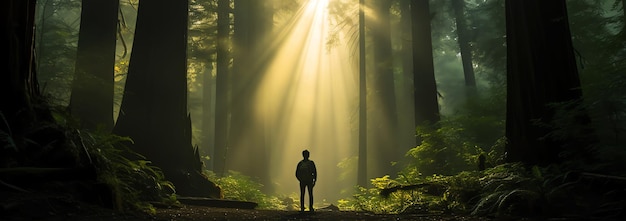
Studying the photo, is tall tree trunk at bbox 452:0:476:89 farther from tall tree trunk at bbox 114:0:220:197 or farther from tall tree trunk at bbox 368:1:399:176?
tall tree trunk at bbox 114:0:220:197

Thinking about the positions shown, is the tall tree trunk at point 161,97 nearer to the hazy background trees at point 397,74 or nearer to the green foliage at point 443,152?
the hazy background trees at point 397,74

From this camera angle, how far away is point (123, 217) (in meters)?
5.12

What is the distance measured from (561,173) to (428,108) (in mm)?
9773

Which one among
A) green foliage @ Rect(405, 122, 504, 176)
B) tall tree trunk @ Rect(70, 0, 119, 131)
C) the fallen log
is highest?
tall tree trunk @ Rect(70, 0, 119, 131)

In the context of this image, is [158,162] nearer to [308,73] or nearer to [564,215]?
[564,215]

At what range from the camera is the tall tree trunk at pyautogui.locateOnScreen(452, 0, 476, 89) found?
3102 centimetres

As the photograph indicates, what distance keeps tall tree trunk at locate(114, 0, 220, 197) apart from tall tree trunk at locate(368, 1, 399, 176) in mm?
11932

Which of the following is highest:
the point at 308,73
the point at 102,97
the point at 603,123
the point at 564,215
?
the point at 308,73

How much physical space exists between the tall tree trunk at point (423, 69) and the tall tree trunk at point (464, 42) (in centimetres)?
1406

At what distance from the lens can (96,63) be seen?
464 inches

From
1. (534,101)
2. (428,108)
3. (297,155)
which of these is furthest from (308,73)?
(534,101)

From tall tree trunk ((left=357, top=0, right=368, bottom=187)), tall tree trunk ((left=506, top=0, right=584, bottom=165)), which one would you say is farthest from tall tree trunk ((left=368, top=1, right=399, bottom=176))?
tall tree trunk ((left=506, top=0, right=584, bottom=165))

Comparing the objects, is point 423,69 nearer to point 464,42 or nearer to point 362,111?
point 362,111

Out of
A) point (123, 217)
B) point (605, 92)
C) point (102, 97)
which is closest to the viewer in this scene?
point (123, 217)
